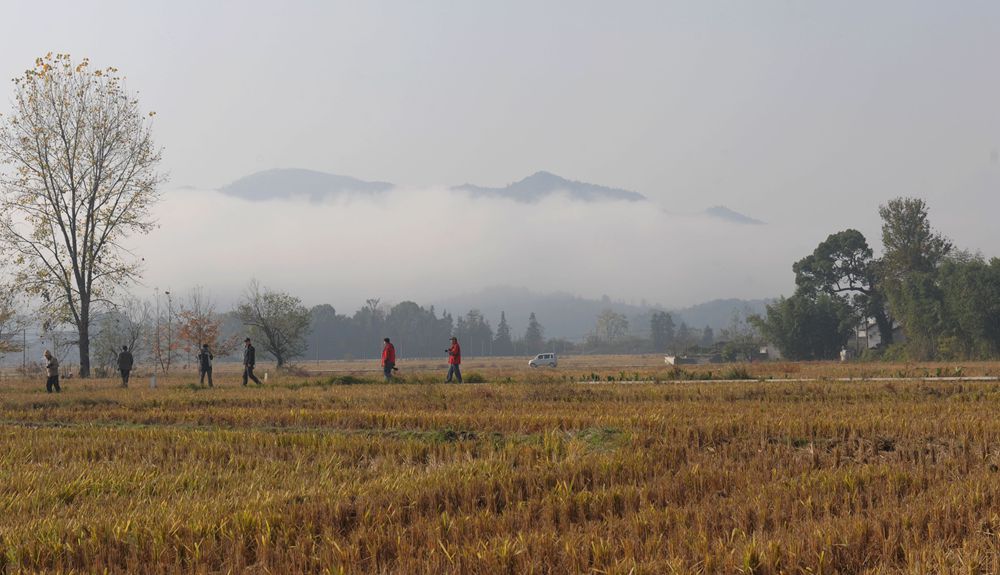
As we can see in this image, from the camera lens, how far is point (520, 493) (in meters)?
8.10

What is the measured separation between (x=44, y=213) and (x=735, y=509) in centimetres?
4547

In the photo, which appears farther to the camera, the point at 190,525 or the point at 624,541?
the point at 190,525

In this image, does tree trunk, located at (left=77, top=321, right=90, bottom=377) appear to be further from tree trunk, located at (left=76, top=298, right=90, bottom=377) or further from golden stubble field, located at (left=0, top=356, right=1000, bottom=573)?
golden stubble field, located at (left=0, top=356, right=1000, bottom=573)

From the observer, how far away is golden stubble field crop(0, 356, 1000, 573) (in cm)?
597

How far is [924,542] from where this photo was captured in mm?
6098

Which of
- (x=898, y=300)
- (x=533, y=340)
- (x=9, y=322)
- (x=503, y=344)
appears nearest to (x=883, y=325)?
(x=898, y=300)

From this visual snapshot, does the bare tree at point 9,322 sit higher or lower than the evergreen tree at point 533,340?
higher

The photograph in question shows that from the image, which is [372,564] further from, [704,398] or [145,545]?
[704,398]

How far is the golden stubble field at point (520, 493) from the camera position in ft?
19.6

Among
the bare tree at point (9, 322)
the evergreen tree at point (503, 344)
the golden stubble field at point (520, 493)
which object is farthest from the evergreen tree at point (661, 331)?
the golden stubble field at point (520, 493)

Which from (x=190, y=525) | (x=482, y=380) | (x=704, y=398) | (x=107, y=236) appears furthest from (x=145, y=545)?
(x=107, y=236)

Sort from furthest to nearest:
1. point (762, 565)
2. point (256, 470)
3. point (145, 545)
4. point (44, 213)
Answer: point (44, 213)
point (256, 470)
point (145, 545)
point (762, 565)

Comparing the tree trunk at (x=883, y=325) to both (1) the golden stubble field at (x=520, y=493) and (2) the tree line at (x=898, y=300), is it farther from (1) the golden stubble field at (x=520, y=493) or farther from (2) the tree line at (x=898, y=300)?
(1) the golden stubble field at (x=520, y=493)

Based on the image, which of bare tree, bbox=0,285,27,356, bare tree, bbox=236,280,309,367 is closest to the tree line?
bare tree, bbox=236,280,309,367
